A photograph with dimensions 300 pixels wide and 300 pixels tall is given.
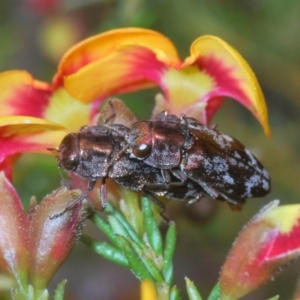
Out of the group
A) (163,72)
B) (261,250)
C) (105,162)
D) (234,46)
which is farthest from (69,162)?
(234,46)

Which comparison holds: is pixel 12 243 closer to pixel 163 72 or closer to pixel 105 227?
pixel 105 227

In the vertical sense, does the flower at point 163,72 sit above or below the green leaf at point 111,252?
above

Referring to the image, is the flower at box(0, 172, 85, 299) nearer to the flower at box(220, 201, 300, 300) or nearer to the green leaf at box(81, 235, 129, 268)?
the green leaf at box(81, 235, 129, 268)

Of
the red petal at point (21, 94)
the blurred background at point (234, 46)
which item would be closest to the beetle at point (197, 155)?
the red petal at point (21, 94)

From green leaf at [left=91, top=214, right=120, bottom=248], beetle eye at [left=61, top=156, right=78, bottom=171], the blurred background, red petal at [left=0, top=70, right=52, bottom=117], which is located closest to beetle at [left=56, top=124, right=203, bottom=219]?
beetle eye at [left=61, top=156, right=78, bottom=171]

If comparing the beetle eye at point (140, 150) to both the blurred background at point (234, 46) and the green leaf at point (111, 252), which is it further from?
the blurred background at point (234, 46)

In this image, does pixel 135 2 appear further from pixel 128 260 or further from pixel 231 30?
pixel 128 260
